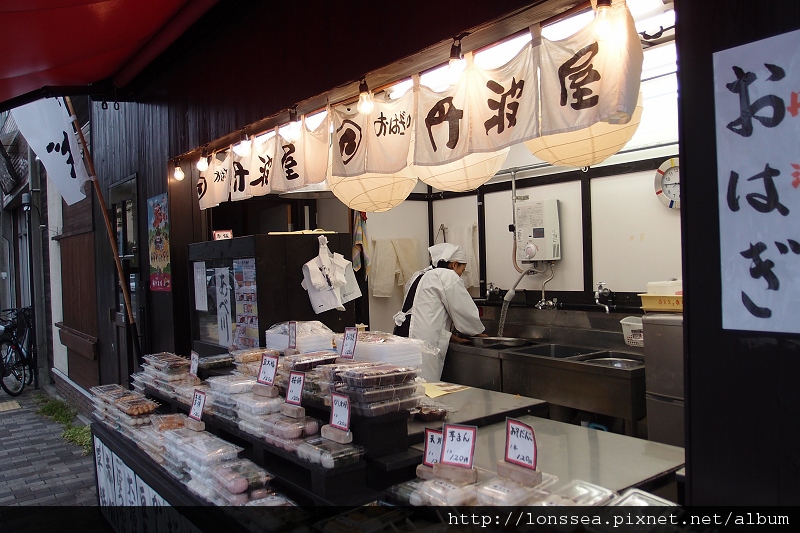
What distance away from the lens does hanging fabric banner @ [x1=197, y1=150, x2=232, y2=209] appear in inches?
245

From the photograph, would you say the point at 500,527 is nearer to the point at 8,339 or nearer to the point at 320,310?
the point at 320,310

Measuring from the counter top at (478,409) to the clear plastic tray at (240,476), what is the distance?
3.15 feet

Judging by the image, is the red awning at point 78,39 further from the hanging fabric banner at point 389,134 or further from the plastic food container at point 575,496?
the plastic food container at point 575,496

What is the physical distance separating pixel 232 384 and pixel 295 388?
85 centimetres

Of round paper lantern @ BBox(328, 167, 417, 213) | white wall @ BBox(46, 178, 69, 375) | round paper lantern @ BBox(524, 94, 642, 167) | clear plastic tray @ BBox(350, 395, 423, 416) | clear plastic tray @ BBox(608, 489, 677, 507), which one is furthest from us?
white wall @ BBox(46, 178, 69, 375)

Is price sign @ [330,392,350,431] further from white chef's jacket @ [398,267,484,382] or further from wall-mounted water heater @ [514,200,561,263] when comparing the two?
wall-mounted water heater @ [514,200,561,263]

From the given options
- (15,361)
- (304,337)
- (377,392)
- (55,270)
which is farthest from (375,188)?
(15,361)

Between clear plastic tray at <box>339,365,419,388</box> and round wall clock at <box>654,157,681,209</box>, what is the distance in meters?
5.07

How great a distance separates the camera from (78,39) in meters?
5.73

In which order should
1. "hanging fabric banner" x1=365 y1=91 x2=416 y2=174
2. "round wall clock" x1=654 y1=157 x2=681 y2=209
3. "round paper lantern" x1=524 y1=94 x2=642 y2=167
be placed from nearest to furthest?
1. "round paper lantern" x1=524 y1=94 x2=642 y2=167
2. "hanging fabric banner" x1=365 y1=91 x2=416 y2=174
3. "round wall clock" x1=654 y1=157 x2=681 y2=209

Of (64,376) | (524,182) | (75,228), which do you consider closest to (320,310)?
(524,182)

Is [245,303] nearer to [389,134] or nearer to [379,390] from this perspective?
[389,134]

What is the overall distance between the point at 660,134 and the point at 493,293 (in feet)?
11.8

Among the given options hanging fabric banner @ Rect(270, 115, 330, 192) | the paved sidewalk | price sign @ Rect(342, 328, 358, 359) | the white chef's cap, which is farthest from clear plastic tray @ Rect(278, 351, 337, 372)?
the paved sidewalk
